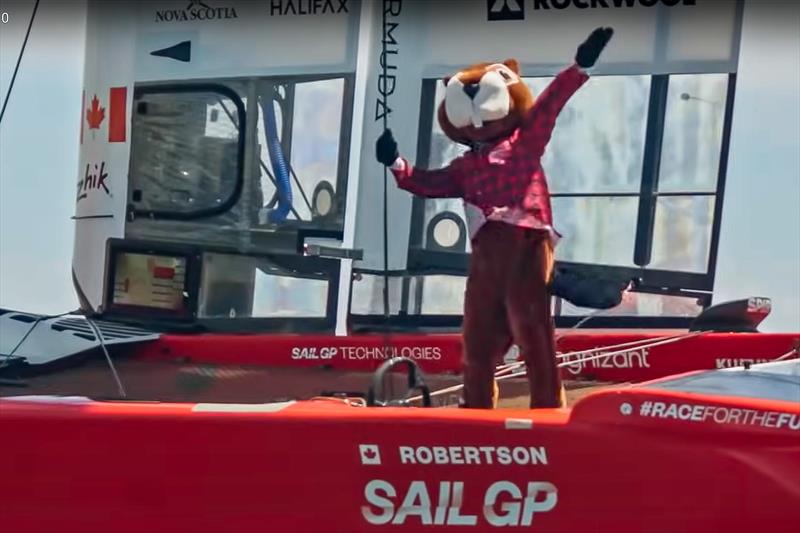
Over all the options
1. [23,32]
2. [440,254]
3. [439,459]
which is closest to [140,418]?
[439,459]

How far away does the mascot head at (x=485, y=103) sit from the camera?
2.17m

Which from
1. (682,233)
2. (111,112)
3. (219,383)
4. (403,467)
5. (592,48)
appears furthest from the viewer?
(111,112)

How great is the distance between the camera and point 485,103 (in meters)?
Answer: 2.16

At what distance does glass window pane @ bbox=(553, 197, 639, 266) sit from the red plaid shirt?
1.53m

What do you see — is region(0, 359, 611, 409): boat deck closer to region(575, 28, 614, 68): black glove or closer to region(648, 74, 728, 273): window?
region(575, 28, 614, 68): black glove

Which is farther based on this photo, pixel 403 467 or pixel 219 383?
pixel 219 383

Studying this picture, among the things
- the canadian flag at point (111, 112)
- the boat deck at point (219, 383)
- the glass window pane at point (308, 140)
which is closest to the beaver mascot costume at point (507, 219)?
the boat deck at point (219, 383)

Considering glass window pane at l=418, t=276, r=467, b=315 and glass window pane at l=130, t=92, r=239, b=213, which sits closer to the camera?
glass window pane at l=418, t=276, r=467, b=315

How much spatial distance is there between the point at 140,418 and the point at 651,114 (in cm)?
233

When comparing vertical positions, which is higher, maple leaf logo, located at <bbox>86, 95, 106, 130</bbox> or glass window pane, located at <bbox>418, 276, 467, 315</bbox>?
maple leaf logo, located at <bbox>86, 95, 106, 130</bbox>

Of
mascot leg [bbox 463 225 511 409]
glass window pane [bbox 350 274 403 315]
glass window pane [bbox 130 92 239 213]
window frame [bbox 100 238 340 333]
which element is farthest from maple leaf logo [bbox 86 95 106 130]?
mascot leg [bbox 463 225 511 409]

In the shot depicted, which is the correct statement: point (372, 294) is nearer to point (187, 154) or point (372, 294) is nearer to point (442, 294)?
point (442, 294)

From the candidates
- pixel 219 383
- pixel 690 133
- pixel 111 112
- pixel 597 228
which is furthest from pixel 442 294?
pixel 111 112

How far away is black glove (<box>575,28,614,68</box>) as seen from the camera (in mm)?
2104
